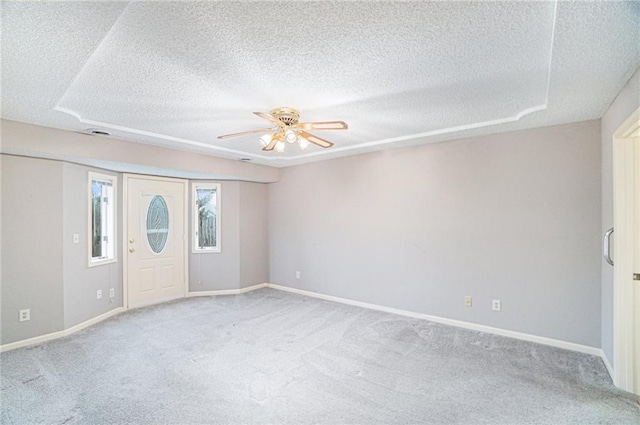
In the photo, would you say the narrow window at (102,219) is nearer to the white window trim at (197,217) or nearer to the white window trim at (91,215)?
the white window trim at (91,215)

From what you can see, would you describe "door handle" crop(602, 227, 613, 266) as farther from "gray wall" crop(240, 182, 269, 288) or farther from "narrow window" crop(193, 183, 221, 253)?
"narrow window" crop(193, 183, 221, 253)

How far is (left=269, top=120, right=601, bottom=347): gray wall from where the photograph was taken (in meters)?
3.19

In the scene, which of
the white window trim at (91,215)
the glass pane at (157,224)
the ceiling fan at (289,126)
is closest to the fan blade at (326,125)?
the ceiling fan at (289,126)

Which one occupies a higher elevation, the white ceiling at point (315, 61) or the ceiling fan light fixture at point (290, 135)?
the white ceiling at point (315, 61)

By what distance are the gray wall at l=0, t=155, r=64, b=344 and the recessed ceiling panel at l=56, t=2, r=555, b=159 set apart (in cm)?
115

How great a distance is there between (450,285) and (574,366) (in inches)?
54.5

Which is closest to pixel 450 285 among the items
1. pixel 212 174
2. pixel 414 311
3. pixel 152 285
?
pixel 414 311

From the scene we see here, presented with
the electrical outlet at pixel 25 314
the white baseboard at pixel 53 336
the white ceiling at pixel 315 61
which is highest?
the white ceiling at pixel 315 61

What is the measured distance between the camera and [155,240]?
5137 mm

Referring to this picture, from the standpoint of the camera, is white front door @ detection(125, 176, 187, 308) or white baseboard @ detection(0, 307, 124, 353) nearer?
white baseboard @ detection(0, 307, 124, 353)

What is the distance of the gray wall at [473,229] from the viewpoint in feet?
10.5

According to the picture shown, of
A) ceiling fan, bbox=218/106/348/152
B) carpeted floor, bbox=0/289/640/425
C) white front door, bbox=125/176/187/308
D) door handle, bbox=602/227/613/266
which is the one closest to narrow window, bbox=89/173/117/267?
white front door, bbox=125/176/187/308

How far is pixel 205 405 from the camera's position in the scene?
230 centimetres

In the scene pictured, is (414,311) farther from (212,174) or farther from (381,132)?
(212,174)
